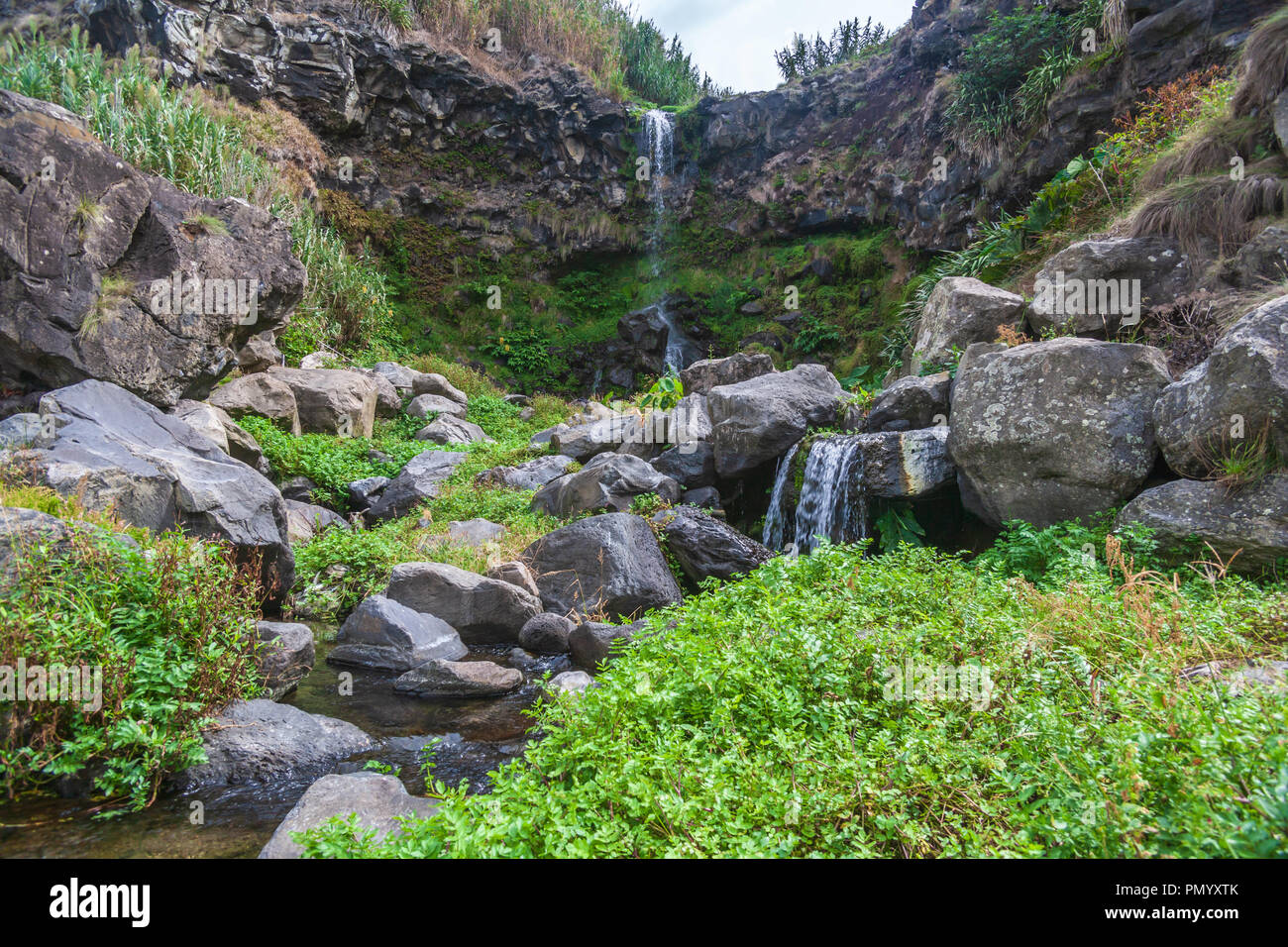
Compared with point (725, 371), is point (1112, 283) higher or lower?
higher

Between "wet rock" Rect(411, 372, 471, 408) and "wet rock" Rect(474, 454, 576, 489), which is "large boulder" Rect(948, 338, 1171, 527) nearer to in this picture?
"wet rock" Rect(474, 454, 576, 489)

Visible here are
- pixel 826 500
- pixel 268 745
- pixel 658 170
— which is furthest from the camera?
pixel 658 170

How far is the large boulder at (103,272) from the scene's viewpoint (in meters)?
8.02

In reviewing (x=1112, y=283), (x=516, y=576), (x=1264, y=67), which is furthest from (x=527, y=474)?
(x=1264, y=67)

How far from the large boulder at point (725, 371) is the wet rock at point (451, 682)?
8.47 metres

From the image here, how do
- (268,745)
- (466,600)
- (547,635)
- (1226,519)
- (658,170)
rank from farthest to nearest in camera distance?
(658,170) < (466,600) < (547,635) < (1226,519) < (268,745)

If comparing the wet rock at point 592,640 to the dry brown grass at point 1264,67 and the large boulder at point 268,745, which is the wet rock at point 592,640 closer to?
the large boulder at point 268,745

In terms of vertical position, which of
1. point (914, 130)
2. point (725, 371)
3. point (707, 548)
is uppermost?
point (914, 130)

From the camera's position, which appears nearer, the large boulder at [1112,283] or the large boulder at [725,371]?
the large boulder at [1112,283]

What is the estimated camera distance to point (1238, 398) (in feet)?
16.9

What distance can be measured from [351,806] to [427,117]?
24.6 metres

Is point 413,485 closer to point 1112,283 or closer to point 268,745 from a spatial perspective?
point 268,745

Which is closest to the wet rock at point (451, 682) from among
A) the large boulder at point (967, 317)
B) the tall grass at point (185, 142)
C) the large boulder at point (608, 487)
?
the large boulder at point (608, 487)

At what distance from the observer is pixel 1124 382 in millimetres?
6215
